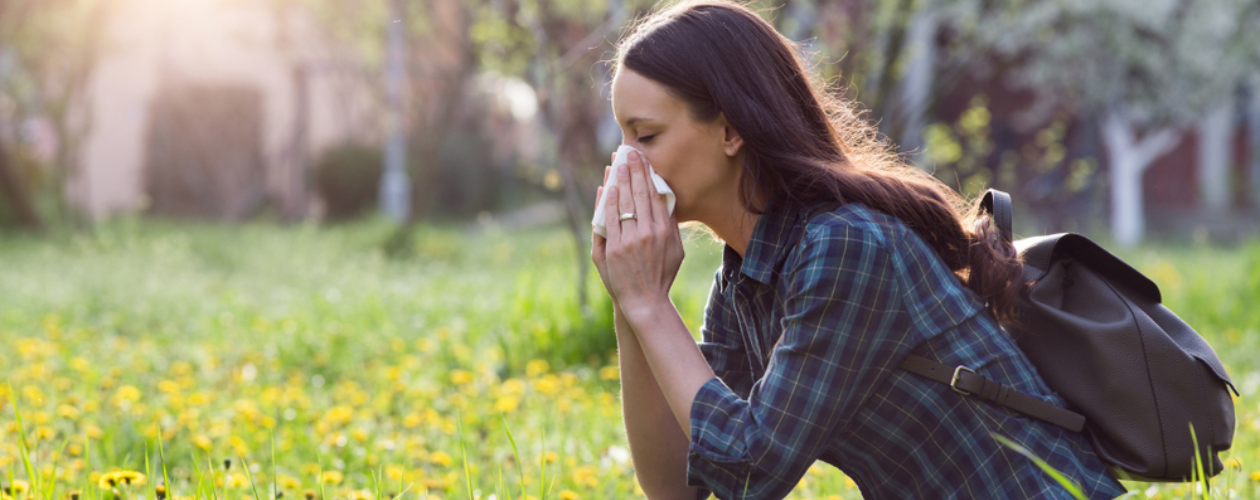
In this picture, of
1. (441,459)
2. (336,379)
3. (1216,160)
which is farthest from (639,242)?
(1216,160)

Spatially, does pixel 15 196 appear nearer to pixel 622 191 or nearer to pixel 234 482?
pixel 234 482

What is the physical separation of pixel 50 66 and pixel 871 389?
488 inches

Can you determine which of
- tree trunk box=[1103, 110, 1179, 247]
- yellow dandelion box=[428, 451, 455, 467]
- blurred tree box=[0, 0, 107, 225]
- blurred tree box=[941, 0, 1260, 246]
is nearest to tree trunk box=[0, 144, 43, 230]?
blurred tree box=[0, 0, 107, 225]

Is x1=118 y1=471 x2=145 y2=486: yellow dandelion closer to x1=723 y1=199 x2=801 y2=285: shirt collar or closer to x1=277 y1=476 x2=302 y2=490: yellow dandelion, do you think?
x1=277 y1=476 x2=302 y2=490: yellow dandelion

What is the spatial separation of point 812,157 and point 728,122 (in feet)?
0.50

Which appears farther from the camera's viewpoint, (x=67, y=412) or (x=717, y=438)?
(x=67, y=412)

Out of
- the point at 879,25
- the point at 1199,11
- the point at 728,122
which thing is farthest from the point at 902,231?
the point at 1199,11

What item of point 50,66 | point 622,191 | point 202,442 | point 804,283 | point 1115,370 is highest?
point 50,66

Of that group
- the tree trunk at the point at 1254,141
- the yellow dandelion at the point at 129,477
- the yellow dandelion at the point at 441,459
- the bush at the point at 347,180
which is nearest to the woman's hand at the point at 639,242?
the yellow dandelion at the point at 129,477

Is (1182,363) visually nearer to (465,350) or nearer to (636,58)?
(636,58)

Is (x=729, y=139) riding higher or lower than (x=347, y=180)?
higher

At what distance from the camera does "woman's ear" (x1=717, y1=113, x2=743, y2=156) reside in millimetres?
1584

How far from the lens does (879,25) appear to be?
6.38 m

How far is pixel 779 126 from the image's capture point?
1563 mm
